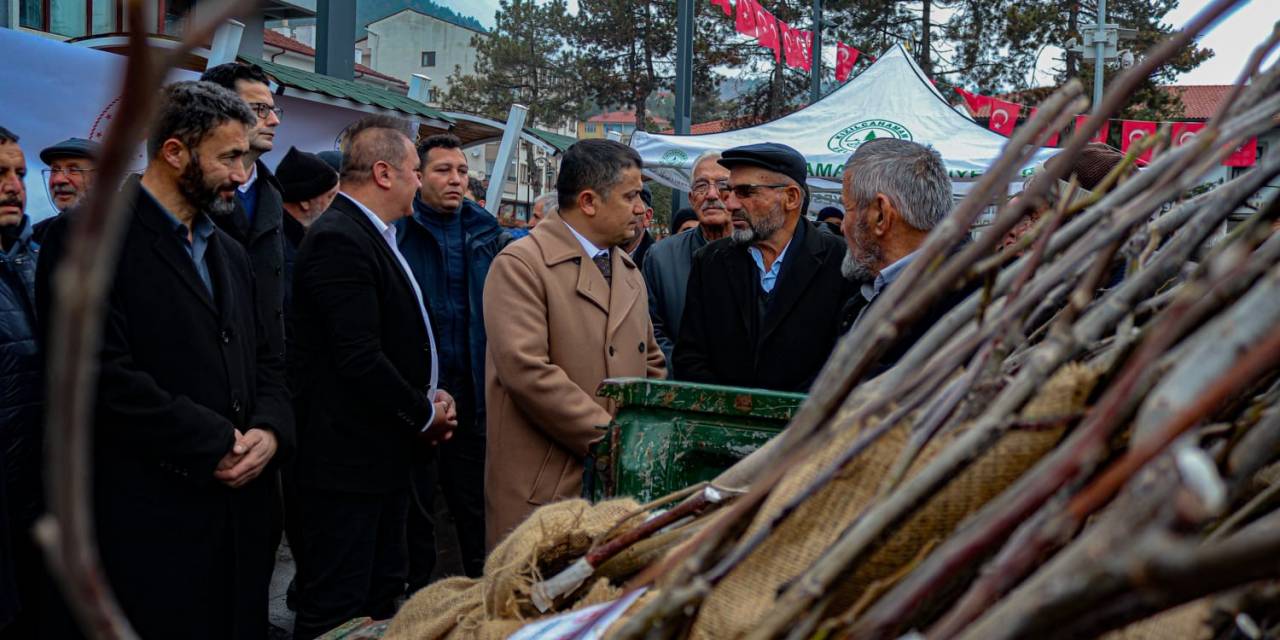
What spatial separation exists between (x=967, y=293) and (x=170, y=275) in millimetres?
2192

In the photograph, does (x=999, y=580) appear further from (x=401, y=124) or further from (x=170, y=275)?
(x=401, y=124)

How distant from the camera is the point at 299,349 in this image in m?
3.96

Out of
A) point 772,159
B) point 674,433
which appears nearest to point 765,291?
point 772,159

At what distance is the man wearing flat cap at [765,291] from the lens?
388 centimetres

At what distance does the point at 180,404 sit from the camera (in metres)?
2.85

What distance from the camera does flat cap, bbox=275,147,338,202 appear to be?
5133 mm

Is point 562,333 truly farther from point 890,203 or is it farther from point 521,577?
point 521,577

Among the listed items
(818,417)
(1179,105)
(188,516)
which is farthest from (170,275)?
(1179,105)

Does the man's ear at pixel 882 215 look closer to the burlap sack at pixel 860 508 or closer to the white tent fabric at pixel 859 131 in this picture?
the burlap sack at pixel 860 508

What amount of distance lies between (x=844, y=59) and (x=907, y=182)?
661 inches

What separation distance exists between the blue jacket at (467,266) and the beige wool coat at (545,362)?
0.89 m

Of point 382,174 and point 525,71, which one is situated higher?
point 525,71

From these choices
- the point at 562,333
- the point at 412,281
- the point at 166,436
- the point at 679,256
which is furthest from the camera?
the point at 679,256

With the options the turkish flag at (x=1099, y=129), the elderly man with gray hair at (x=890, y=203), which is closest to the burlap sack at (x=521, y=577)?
the turkish flag at (x=1099, y=129)
